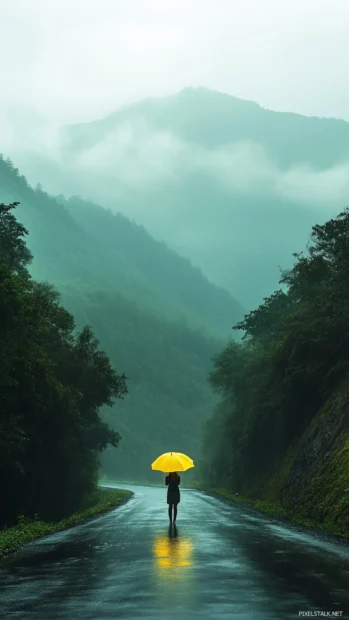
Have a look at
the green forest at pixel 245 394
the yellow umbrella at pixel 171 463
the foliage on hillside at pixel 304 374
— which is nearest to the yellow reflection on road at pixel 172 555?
the yellow umbrella at pixel 171 463

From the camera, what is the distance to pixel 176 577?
1166 cm

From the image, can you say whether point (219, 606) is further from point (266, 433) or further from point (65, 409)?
point (266, 433)

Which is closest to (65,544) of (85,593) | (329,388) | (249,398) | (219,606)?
(85,593)

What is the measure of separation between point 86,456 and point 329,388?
19641 mm

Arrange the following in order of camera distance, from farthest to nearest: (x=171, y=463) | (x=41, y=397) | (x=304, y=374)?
(x=304, y=374) < (x=41, y=397) < (x=171, y=463)

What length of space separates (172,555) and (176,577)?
3204 millimetres

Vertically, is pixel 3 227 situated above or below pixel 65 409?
above

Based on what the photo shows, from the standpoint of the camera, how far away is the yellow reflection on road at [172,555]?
12.3 metres

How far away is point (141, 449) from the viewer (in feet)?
597

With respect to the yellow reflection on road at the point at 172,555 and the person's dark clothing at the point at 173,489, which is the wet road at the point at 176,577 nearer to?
the yellow reflection on road at the point at 172,555

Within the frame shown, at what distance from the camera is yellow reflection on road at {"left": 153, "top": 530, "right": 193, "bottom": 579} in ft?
40.4

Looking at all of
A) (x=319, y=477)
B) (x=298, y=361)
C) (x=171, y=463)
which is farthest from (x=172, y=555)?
(x=298, y=361)

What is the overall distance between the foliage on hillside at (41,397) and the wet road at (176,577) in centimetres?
1209

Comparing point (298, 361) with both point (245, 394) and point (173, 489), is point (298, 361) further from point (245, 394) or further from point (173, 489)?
point (173, 489)
